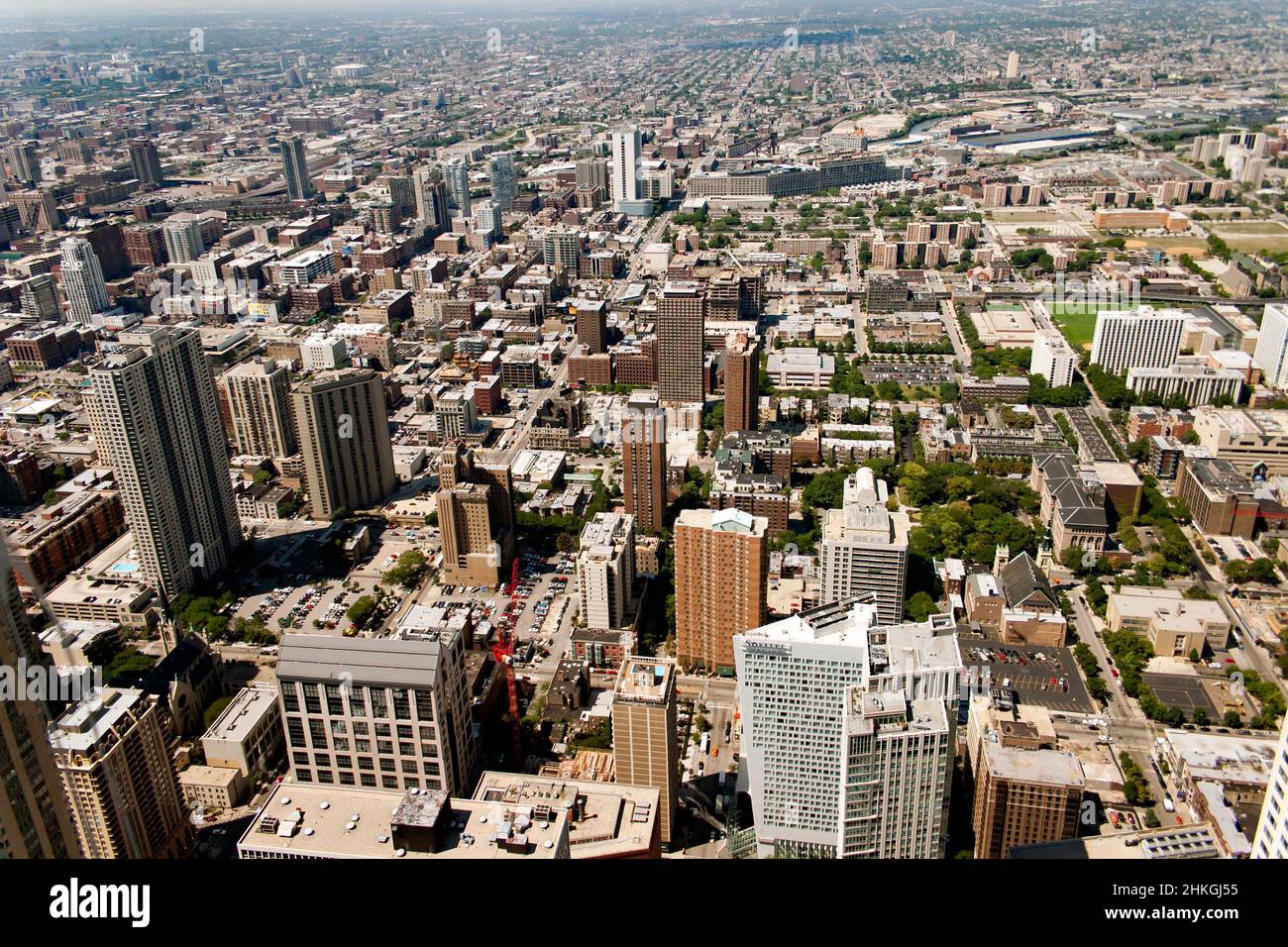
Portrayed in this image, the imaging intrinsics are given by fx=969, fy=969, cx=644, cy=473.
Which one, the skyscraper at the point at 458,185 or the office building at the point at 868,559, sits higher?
the skyscraper at the point at 458,185

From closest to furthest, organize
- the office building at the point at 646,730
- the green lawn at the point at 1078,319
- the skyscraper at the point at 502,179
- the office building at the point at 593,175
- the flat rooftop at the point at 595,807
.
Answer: the flat rooftop at the point at 595,807 → the office building at the point at 646,730 → the green lawn at the point at 1078,319 → the skyscraper at the point at 502,179 → the office building at the point at 593,175

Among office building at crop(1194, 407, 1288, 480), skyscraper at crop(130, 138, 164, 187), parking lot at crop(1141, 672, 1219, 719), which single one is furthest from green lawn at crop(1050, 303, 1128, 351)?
skyscraper at crop(130, 138, 164, 187)

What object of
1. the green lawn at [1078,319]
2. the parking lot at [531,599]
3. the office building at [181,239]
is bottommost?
the parking lot at [531,599]

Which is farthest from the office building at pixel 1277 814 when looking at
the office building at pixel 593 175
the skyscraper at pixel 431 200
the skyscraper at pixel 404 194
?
the office building at pixel 593 175

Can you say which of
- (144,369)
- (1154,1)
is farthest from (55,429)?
(1154,1)

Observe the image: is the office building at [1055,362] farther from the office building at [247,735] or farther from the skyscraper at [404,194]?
the skyscraper at [404,194]

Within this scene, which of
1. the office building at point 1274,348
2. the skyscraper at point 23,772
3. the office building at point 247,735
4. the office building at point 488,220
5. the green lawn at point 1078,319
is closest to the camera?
the skyscraper at point 23,772

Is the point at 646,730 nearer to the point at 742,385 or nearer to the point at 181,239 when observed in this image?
the point at 742,385

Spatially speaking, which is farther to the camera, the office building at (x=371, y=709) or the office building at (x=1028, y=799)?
the office building at (x=1028, y=799)
